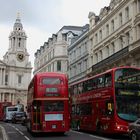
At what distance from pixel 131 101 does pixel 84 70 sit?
36033 millimetres

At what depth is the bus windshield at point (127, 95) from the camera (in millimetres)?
23016

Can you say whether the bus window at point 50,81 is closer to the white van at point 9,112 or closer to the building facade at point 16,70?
the white van at point 9,112

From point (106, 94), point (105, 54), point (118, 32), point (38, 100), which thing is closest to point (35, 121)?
point (38, 100)

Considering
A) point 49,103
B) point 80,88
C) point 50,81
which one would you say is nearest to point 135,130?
point 49,103

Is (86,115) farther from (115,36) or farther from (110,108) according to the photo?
(115,36)

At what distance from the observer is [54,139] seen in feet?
76.2

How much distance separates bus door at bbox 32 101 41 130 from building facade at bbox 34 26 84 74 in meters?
54.5

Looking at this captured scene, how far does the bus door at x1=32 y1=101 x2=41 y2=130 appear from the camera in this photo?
83.3ft

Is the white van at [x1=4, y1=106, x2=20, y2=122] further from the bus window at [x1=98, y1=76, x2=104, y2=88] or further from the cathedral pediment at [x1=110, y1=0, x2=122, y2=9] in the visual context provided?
the bus window at [x1=98, y1=76, x2=104, y2=88]

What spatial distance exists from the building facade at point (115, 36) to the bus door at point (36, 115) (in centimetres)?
1606

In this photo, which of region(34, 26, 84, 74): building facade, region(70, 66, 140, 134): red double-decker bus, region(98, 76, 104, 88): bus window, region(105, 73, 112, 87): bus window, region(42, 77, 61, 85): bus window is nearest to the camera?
region(70, 66, 140, 134): red double-decker bus

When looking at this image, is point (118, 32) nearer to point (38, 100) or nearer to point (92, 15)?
point (92, 15)

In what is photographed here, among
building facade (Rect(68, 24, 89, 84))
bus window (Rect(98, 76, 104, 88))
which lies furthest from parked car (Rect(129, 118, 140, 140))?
building facade (Rect(68, 24, 89, 84))

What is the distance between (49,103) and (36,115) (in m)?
1.21
